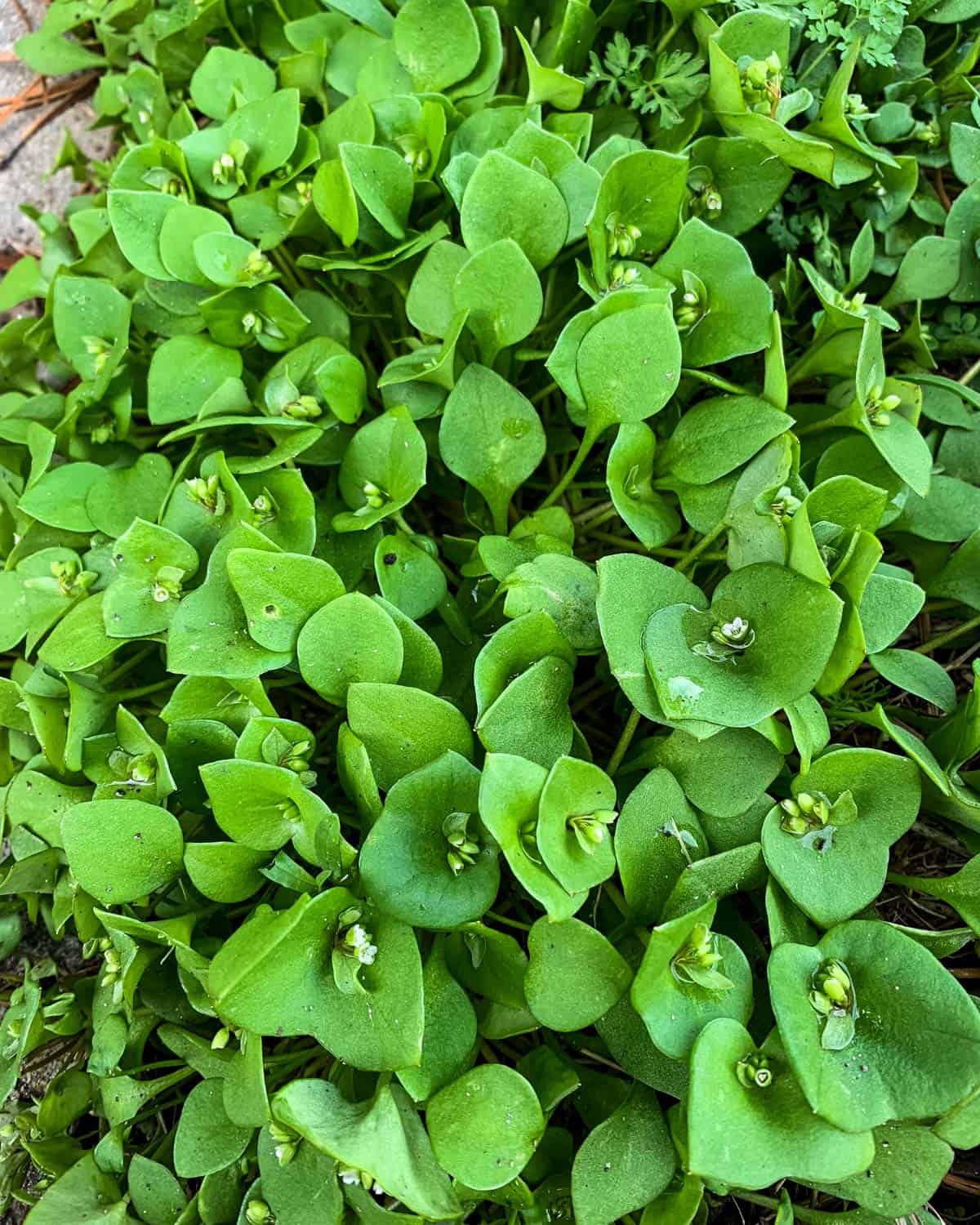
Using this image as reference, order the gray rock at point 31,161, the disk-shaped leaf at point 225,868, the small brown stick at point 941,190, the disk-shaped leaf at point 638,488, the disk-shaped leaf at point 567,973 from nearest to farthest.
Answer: the disk-shaped leaf at point 567,973 < the disk-shaped leaf at point 225,868 < the disk-shaped leaf at point 638,488 < the small brown stick at point 941,190 < the gray rock at point 31,161

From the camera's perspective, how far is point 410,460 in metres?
1.42

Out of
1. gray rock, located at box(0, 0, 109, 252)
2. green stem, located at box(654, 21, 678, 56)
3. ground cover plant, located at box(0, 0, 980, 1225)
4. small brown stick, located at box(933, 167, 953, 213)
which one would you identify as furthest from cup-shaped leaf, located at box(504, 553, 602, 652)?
gray rock, located at box(0, 0, 109, 252)

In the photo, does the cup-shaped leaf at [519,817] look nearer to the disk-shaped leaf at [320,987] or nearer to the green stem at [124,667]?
the disk-shaped leaf at [320,987]

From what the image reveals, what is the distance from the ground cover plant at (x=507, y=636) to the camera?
3.76 ft

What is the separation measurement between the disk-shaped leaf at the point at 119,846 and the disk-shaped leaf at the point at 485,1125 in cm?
48

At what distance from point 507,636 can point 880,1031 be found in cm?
64

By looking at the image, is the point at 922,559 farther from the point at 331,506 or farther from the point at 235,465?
the point at 235,465

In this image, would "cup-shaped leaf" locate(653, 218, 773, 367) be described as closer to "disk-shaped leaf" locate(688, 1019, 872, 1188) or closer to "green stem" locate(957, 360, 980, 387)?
"green stem" locate(957, 360, 980, 387)

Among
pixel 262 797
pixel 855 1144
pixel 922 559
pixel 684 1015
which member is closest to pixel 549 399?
pixel 922 559

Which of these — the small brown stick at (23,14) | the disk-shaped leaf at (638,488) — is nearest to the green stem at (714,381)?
the disk-shaped leaf at (638,488)

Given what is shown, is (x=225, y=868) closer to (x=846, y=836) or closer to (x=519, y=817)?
(x=519, y=817)

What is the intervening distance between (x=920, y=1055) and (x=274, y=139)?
5.57 feet

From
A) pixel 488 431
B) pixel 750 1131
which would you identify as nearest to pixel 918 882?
pixel 750 1131

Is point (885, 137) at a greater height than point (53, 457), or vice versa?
point (885, 137)
